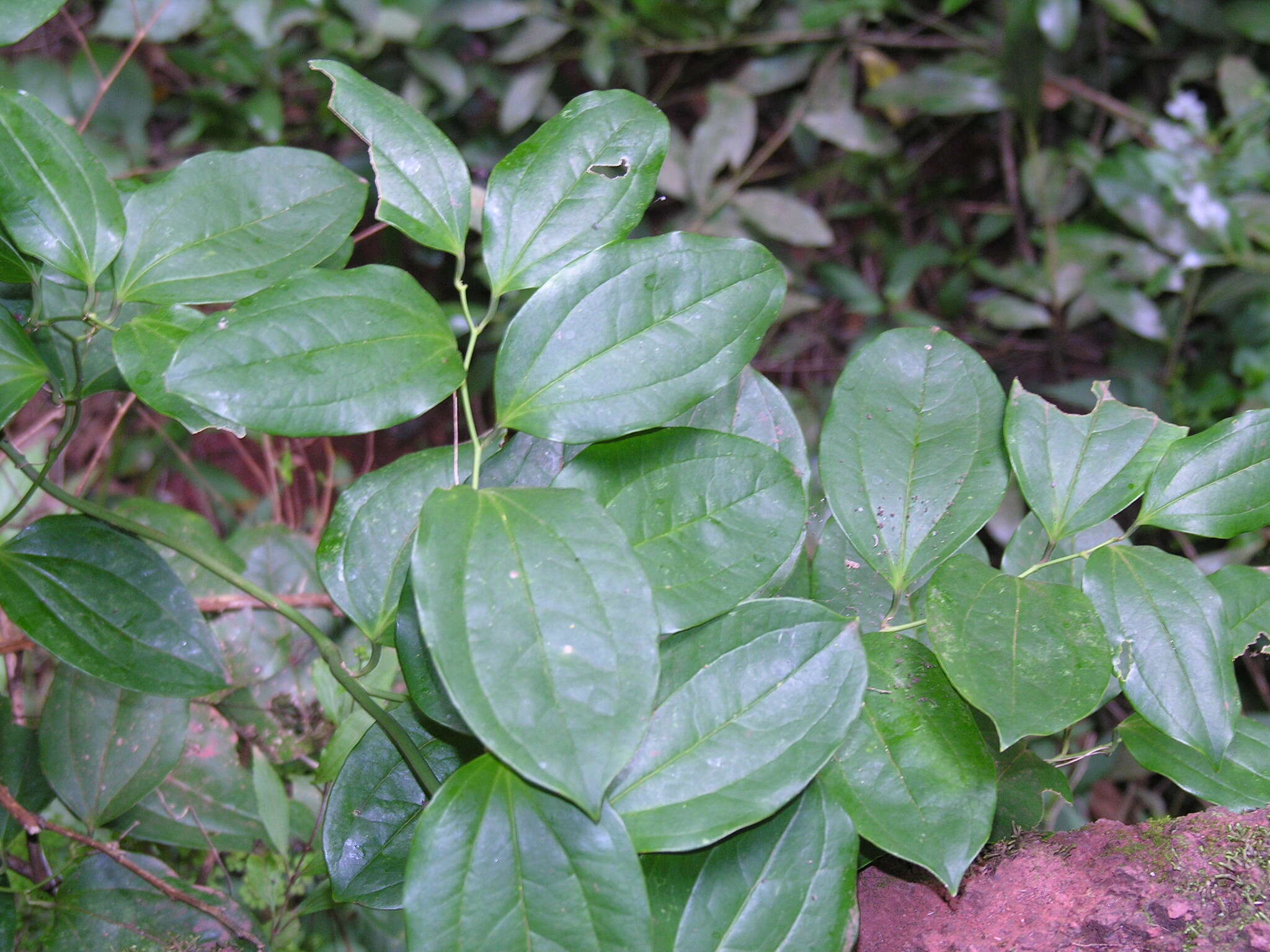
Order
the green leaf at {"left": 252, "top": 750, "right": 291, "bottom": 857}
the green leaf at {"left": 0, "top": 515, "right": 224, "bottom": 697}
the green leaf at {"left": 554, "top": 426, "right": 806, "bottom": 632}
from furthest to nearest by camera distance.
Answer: the green leaf at {"left": 252, "top": 750, "right": 291, "bottom": 857} < the green leaf at {"left": 0, "top": 515, "right": 224, "bottom": 697} < the green leaf at {"left": 554, "top": 426, "right": 806, "bottom": 632}

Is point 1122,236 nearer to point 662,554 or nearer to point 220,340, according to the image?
point 662,554

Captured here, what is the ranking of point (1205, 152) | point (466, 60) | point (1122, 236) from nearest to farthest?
point (1205, 152), point (1122, 236), point (466, 60)

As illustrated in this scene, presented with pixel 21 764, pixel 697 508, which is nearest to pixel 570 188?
pixel 697 508

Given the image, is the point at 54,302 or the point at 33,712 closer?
the point at 54,302

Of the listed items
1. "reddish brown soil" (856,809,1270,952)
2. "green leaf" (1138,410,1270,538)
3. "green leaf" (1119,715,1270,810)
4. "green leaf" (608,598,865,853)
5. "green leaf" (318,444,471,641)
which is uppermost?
"green leaf" (318,444,471,641)

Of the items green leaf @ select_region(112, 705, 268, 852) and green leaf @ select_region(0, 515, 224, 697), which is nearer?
green leaf @ select_region(0, 515, 224, 697)

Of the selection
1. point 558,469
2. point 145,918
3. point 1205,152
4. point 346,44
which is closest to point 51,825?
point 145,918

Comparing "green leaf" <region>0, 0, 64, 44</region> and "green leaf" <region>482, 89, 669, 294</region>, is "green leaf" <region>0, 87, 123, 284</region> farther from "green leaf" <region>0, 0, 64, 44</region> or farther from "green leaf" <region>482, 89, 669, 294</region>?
"green leaf" <region>482, 89, 669, 294</region>

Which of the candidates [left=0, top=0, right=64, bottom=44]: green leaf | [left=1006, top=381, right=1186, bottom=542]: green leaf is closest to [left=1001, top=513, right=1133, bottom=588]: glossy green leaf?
[left=1006, top=381, right=1186, bottom=542]: green leaf
